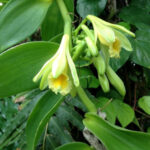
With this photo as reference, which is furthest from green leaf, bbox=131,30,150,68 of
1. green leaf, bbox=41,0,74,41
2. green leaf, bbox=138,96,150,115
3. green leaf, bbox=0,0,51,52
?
green leaf, bbox=0,0,51,52

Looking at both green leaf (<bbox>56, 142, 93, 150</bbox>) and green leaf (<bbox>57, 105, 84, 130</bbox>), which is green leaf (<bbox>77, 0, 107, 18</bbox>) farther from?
green leaf (<bbox>56, 142, 93, 150</bbox>)

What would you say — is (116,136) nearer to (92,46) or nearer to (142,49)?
(92,46)

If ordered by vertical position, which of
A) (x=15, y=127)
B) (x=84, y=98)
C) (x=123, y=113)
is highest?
(x=84, y=98)

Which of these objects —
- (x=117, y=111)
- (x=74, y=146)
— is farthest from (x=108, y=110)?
(x=74, y=146)

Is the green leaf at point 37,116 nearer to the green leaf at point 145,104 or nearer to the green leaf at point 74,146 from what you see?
the green leaf at point 74,146

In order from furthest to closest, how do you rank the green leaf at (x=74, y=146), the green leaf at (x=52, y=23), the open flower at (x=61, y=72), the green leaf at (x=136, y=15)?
1. the green leaf at (x=136, y=15)
2. the green leaf at (x=52, y=23)
3. the green leaf at (x=74, y=146)
4. the open flower at (x=61, y=72)

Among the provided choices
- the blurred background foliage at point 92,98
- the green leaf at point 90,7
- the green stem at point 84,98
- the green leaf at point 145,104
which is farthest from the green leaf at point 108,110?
the green leaf at point 90,7
